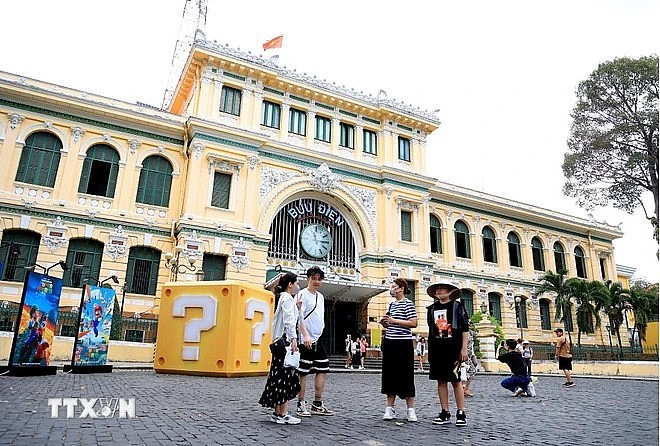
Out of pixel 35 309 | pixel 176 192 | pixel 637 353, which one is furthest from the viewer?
pixel 637 353

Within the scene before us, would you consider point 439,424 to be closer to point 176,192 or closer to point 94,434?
point 94,434

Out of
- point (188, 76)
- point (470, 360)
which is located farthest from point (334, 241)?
point (470, 360)

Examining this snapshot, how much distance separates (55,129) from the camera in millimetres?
19062

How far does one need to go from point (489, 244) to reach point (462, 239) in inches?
91.3

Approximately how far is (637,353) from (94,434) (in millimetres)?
29115

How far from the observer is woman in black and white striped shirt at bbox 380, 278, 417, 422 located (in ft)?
18.4

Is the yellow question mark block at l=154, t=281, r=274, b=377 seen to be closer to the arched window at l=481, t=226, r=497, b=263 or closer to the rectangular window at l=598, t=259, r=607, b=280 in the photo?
the arched window at l=481, t=226, r=497, b=263

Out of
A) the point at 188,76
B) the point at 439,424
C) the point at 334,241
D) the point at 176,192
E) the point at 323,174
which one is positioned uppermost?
the point at 188,76

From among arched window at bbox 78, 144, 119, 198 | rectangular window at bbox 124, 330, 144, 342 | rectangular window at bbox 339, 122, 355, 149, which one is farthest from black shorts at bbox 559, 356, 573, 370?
arched window at bbox 78, 144, 119, 198

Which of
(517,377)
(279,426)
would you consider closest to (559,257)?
(517,377)

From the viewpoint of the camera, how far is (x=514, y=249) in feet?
102

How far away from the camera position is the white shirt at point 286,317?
17.4 feet

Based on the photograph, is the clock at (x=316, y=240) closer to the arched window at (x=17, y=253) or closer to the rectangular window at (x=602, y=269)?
the arched window at (x=17, y=253)

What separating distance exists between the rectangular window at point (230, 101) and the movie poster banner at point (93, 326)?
11.7 metres
